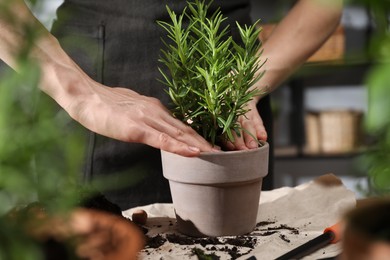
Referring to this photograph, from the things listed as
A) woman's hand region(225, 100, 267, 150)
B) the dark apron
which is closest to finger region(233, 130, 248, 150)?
woman's hand region(225, 100, 267, 150)

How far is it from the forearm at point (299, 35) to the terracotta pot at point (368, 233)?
1003 mm

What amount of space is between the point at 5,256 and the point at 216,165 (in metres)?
0.51

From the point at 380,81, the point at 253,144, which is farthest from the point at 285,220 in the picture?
the point at 380,81

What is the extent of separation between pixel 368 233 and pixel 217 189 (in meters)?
0.52

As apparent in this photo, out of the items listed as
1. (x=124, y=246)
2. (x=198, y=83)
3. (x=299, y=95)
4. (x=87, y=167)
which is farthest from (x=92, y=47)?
(x=299, y=95)

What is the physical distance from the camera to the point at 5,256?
0.42 metres

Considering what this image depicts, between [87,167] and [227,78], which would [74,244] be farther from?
[87,167]

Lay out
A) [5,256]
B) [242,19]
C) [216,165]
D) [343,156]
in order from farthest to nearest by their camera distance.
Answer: [343,156] → [242,19] → [216,165] → [5,256]

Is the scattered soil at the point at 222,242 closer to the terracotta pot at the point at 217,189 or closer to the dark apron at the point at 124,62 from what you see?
the terracotta pot at the point at 217,189

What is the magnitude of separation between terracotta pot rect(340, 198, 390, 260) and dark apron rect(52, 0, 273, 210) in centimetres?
90

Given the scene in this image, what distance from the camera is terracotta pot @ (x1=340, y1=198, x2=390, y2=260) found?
39 cm

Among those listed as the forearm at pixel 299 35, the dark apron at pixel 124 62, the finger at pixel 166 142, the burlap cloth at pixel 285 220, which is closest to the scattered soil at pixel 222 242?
the burlap cloth at pixel 285 220

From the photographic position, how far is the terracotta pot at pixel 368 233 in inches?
15.2

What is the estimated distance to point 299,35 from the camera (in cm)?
147
